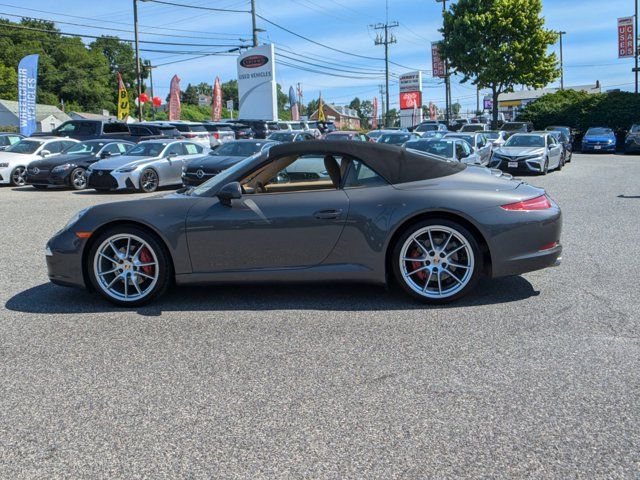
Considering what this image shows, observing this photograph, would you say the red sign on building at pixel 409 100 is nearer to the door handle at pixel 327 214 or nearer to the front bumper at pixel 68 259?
the door handle at pixel 327 214

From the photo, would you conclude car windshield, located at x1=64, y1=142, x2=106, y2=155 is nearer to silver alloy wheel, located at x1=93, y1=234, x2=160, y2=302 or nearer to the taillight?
silver alloy wheel, located at x1=93, y1=234, x2=160, y2=302

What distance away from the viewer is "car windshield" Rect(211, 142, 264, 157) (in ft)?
56.1

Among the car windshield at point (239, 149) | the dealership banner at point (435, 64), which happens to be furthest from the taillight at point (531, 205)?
the dealership banner at point (435, 64)

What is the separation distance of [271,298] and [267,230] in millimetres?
683

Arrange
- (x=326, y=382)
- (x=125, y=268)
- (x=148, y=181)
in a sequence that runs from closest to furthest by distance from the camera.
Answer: (x=326, y=382) → (x=125, y=268) → (x=148, y=181)

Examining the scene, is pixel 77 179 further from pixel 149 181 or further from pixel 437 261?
pixel 437 261

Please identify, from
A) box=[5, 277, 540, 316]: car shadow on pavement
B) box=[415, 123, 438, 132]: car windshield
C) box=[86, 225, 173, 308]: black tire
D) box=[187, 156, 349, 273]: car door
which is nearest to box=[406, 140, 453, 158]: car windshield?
box=[5, 277, 540, 316]: car shadow on pavement

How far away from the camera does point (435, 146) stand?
1596 cm

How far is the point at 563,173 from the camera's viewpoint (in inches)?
805

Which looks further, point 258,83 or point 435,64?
point 435,64

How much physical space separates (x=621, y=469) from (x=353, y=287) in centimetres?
326

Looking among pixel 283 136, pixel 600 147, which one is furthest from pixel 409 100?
pixel 283 136

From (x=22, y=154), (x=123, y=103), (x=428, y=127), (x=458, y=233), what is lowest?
(x=458, y=233)

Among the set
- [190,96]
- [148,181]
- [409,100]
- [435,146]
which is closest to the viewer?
[435,146]
